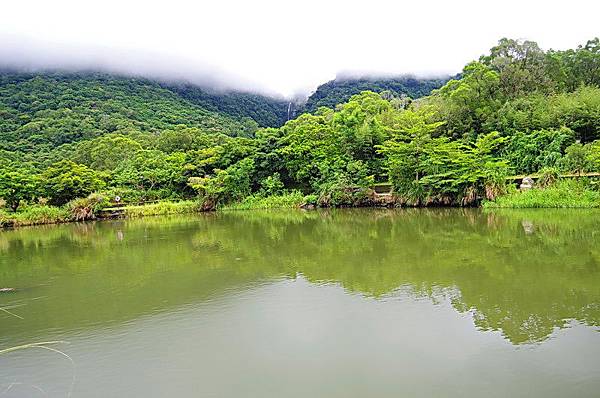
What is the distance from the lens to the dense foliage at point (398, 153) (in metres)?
22.6

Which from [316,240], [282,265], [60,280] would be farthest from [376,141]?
[60,280]

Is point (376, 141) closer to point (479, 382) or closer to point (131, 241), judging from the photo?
point (131, 241)

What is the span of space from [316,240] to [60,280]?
6933mm

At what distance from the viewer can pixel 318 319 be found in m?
6.29

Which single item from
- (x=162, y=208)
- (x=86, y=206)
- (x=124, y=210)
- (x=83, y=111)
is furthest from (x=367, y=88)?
(x=86, y=206)

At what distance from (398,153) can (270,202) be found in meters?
9.09

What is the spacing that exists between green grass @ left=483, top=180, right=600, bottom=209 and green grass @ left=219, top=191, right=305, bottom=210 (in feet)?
39.3

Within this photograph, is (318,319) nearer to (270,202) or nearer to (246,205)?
(270,202)

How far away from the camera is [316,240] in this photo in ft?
44.4

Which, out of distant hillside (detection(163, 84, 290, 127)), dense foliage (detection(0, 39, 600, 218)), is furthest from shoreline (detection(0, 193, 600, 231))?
distant hillside (detection(163, 84, 290, 127))

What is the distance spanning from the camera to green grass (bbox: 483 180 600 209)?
60.2 ft

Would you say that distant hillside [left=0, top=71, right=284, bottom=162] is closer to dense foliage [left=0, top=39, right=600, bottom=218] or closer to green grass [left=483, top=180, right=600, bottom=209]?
dense foliage [left=0, top=39, right=600, bottom=218]

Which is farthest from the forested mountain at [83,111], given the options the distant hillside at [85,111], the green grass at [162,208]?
the green grass at [162,208]

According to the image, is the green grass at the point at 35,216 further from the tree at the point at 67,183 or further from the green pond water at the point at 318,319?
the green pond water at the point at 318,319
